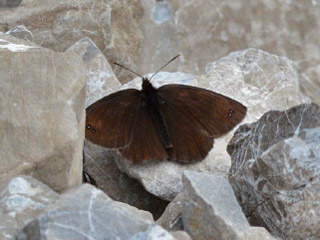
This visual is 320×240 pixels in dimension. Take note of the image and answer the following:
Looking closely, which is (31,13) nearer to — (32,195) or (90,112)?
(90,112)

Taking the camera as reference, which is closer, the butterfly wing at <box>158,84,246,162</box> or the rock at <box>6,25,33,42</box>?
the butterfly wing at <box>158,84,246,162</box>

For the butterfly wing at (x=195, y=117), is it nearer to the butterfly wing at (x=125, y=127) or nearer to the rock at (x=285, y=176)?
the butterfly wing at (x=125, y=127)

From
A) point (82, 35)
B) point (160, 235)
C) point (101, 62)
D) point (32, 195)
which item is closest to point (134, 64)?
point (82, 35)

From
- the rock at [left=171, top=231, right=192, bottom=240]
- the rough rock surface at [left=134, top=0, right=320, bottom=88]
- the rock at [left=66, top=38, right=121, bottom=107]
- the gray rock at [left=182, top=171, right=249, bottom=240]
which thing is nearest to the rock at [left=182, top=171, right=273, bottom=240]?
the gray rock at [left=182, top=171, right=249, bottom=240]

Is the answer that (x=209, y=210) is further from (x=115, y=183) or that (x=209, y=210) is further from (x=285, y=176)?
(x=115, y=183)

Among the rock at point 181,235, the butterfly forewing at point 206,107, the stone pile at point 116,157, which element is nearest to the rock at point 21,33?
the stone pile at point 116,157

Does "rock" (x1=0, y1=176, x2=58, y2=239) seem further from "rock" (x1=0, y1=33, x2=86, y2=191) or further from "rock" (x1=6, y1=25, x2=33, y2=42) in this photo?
"rock" (x1=6, y1=25, x2=33, y2=42)
